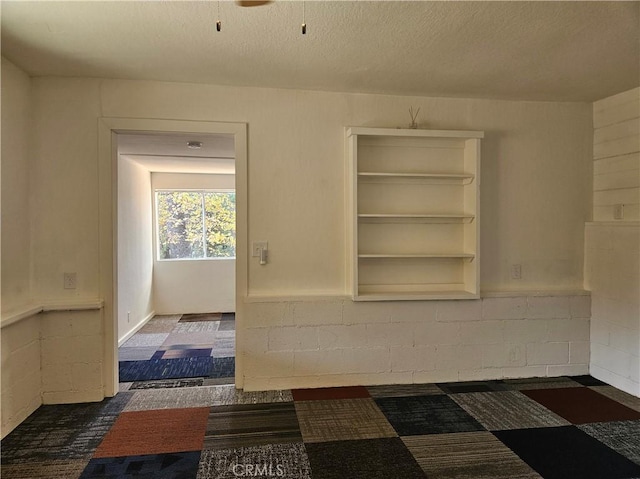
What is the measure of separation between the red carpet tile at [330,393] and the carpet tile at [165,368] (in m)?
0.99

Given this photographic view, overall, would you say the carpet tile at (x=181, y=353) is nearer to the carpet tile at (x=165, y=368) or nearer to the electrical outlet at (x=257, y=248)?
the carpet tile at (x=165, y=368)

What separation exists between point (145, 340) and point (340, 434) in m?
3.20

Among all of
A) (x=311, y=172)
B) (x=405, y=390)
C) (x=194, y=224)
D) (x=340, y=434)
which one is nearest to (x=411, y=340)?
(x=405, y=390)

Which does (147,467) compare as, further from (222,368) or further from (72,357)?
(222,368)

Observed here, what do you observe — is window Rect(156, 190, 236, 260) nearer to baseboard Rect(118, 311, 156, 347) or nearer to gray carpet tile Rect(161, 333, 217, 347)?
baseboard Rect(118, 311, 156, 347)

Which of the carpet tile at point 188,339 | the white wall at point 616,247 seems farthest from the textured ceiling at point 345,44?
the carpet tile at point 188,339

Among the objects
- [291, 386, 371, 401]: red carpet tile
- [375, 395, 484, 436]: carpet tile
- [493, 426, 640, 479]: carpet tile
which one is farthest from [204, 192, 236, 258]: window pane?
[493, 426, 640, 479]: carpet tile

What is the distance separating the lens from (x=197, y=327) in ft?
18.3

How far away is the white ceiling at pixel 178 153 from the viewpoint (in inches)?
161

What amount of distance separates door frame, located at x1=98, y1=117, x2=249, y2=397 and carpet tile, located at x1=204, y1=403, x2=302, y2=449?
0.40 metres

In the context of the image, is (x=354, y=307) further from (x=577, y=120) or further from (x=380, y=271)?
(x=577, y=120)

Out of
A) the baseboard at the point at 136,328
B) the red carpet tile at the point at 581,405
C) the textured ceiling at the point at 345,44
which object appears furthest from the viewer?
the baseboard at the point at 136,328

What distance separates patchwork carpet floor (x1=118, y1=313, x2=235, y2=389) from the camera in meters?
3.51
